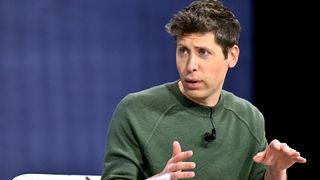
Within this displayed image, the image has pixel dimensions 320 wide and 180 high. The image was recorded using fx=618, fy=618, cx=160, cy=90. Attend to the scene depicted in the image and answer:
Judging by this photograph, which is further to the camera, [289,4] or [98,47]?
[289,4]

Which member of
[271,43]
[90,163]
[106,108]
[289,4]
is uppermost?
[289,4]

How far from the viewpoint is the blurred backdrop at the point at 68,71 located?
288cm

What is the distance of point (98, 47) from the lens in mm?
3018

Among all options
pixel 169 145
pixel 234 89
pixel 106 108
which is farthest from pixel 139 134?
pixel 234 89

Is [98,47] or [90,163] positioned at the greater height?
[98,47]

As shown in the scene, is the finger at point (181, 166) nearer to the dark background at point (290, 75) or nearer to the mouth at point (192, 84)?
the mouth at point (192, 84)

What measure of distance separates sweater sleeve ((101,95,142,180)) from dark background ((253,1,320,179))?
161cm

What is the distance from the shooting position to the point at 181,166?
161 centimetres

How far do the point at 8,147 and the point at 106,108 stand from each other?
50cm

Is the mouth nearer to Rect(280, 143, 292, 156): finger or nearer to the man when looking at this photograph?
the man

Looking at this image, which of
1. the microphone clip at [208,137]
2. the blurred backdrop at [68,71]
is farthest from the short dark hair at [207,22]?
the blurred backdrop at [68,71]

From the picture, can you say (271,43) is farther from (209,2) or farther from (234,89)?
(209,2)

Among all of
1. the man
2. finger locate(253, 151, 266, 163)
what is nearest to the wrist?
the man

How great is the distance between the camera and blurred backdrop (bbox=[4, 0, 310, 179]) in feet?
9.46
